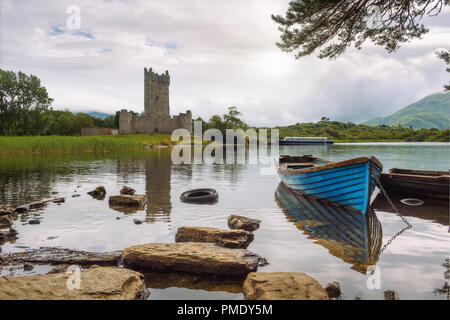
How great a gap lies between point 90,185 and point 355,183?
15971 millimetres

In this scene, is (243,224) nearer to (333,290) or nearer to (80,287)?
(333,290)

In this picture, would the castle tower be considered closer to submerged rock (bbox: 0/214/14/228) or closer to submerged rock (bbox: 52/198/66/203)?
submerged rock (bbox: 52/198/66/203)

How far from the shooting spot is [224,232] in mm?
8617

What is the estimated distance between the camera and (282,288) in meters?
5.25

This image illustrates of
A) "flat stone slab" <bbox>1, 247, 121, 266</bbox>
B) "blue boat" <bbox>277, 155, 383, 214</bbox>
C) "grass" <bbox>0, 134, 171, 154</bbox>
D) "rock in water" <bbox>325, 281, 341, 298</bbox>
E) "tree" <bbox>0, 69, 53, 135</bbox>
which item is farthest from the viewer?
"tree" <bbox>0, 69, 53, 135</bbox>

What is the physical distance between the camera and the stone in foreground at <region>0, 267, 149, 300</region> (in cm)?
504

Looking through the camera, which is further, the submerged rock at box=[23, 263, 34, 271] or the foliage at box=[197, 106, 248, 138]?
the foliage at box=[197, 106, 248, 138]

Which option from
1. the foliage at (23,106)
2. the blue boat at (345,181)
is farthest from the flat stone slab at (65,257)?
the foliage at (23,106)

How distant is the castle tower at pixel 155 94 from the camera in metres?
94.5

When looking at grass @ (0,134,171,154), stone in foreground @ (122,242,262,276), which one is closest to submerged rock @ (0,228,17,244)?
stone in foreground @ (122,242,262,276)

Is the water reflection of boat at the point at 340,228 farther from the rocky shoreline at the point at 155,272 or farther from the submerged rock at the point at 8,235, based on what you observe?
the submerged rock at the point at 8,235

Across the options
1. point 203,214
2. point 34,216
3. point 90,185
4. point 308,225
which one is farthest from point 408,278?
point 90,185

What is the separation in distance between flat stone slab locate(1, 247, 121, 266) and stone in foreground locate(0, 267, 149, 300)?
4.43 feet

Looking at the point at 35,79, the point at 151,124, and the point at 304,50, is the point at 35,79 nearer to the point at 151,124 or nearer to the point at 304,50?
the point at 151,124
